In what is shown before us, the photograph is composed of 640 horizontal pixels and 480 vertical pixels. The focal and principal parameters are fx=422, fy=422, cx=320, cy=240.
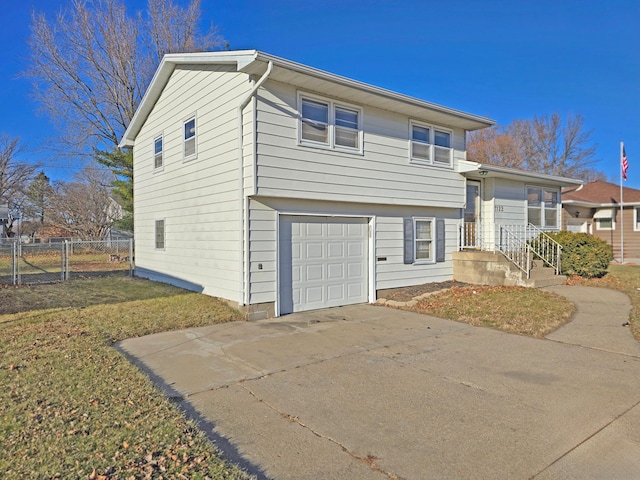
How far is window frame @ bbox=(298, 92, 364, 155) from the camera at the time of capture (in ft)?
29.1

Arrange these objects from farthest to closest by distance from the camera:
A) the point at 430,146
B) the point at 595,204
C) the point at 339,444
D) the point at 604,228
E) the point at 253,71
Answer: the point at 604,228 → the point at 595,204 → the point at 430,146 → the point at 253,71 → the point at 339,444

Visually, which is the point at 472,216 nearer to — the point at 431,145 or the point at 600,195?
the point at 431,145

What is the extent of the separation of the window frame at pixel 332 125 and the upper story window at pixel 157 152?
546 cm

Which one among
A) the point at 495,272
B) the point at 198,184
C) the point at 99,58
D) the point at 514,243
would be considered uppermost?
the point at 99,58

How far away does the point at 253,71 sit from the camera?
813 centimetres

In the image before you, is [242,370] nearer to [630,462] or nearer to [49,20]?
[630,462]

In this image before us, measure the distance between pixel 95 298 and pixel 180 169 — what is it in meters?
3.83

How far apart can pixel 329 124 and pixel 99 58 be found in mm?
18083

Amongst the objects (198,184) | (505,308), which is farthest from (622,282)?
(198,184)

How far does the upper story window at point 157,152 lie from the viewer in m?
12.4

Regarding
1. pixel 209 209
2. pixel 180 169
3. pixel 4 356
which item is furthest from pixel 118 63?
pixel 4 356

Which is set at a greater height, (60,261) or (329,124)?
(329,124)

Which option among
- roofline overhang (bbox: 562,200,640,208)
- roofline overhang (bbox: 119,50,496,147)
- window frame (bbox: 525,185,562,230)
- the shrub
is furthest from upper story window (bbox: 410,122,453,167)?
roofline overhang (bbox: 562,200,640,208)

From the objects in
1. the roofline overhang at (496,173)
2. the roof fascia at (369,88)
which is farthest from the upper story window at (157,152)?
the roofline overhang at (496,173)
